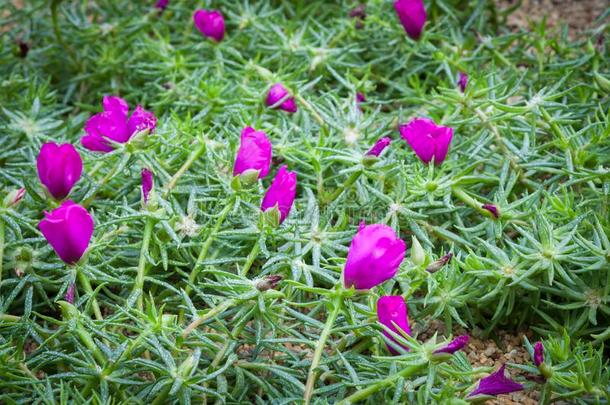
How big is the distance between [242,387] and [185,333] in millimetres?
168

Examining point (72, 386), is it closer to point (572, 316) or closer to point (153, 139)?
point (153, 139)

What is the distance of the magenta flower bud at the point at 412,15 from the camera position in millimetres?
2350

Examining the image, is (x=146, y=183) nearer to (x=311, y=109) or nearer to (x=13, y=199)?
(x=13, y=199)

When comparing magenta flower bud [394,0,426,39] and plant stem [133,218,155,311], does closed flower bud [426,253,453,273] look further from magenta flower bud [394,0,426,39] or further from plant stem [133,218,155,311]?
magenta flower bud [394,0,426,39]

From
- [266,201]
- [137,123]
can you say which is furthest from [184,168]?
[266,201]

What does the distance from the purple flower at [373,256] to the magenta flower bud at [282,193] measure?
0.82 ft

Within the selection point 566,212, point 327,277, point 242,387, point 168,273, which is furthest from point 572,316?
point 168,273

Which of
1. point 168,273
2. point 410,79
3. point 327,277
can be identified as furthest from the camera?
point 410,79

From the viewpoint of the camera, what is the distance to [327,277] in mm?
1707

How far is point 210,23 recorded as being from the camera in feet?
8.09

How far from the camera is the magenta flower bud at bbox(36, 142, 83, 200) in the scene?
1.74 metres

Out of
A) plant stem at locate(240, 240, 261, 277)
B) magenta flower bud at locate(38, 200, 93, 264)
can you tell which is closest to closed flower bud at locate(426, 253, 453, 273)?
plant stem at locate(240, 240, 261, 277)

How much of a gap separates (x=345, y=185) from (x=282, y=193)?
0.82ft

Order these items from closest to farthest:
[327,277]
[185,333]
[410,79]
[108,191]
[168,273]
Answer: [185,333] → [327,277] → [168,273] → [108,191] → [410,79]
